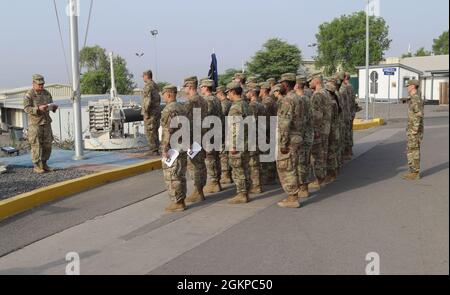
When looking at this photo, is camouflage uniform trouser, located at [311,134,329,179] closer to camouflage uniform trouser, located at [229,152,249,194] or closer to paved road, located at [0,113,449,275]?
paved road, located at [0,113,449,275]

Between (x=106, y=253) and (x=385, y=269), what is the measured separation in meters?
2.83

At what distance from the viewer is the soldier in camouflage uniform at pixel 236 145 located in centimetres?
671

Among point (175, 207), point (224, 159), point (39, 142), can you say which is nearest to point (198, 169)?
point (175, 207)

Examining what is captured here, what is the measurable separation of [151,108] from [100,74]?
53.6 meters

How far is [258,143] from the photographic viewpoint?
24.8ft

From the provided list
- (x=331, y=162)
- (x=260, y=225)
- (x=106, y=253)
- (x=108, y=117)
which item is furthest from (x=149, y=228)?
(x=108, y=117)

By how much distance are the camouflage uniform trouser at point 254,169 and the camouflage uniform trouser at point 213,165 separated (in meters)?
0.63

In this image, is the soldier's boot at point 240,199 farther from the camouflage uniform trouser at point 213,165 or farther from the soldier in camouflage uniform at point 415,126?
the soldier in camouflage uniform at point 415,126

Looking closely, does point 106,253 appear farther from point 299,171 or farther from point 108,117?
point 108,117

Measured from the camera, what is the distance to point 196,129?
713 cm

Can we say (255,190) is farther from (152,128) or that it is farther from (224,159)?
(152,128)

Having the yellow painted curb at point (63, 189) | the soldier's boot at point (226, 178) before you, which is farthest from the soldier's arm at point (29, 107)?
the soldier's boot at point (226, 178)

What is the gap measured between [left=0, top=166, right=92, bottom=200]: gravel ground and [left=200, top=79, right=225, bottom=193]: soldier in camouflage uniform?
250cm

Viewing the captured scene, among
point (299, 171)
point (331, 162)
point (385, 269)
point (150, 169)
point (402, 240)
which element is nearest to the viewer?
point (385, 269)
